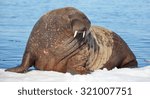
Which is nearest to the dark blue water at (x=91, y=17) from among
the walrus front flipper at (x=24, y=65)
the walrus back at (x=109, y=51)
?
the walrus back at (x=109, y=51)

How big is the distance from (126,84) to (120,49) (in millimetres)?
1776

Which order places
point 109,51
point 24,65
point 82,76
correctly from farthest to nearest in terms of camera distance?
point 109,51 < point 24,65 < point 82,76

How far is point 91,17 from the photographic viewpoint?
10.1 meters

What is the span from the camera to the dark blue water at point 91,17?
9.34 meters

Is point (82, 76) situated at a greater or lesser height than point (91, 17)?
lesser

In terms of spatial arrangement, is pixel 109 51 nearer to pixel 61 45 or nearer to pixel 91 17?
pixel 61 45

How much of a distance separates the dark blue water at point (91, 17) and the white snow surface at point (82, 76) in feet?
2.44

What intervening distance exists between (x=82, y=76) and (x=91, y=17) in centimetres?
201

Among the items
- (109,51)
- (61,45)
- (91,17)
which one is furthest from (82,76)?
(91,17)

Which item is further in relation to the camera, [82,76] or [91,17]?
[91,17]

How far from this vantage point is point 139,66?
9.66m

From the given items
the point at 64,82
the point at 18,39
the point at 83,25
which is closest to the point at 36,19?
the point at 18,39

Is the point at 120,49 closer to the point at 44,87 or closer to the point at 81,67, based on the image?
the point at 81,67

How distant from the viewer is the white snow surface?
8.06 m
